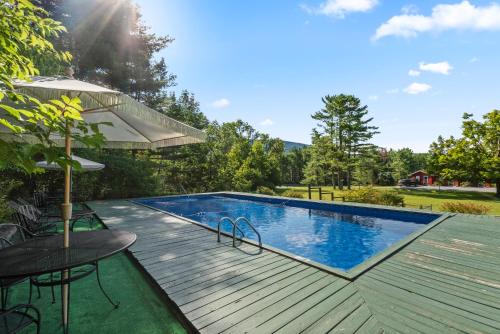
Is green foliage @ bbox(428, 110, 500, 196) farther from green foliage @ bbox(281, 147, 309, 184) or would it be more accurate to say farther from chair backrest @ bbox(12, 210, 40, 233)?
chair backrest @ bbox(12, 210, 40, 233)

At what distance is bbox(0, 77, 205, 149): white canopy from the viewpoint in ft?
7.06

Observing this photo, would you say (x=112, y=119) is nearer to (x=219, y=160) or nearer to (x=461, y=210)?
(x=461, y=210)

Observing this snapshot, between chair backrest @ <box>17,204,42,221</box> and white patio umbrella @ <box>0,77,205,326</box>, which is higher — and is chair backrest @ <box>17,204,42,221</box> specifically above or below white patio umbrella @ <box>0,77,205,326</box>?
below

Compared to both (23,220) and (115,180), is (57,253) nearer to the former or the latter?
(23,220)

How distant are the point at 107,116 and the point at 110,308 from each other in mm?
2656

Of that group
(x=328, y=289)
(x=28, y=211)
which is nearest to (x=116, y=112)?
(x=328, y=289)

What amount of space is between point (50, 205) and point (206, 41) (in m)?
9.39

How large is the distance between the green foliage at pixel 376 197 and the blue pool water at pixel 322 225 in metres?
2.63

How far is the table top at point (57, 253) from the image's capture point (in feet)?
6.10

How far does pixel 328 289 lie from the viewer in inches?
113

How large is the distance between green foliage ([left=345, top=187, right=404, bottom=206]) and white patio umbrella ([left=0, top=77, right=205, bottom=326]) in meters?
9.99

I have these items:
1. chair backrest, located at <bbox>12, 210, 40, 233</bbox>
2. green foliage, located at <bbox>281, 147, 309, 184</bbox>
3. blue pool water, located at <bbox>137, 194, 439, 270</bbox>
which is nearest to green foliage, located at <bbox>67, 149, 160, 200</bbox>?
blue pool water, located at <bbox>137, 194, 439, 270</bbox>

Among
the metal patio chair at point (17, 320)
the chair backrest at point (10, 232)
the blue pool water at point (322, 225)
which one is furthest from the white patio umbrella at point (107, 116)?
the blue pool water at point (322, 225)

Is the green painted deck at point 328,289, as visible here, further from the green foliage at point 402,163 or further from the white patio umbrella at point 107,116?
the green foliage at point 402,163
